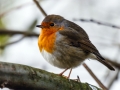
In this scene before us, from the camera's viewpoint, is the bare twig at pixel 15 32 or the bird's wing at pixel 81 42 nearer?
the bird's wing at pixel 81 42

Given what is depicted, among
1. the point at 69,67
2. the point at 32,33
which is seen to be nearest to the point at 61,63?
the point at 69,67

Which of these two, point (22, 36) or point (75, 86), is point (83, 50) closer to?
point (22, 36)

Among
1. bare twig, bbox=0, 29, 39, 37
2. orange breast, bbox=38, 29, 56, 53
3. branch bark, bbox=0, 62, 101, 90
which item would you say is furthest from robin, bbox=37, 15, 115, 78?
branch bark, bbox=0, 62, 101, 90

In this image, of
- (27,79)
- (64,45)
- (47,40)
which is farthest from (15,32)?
(27,79)

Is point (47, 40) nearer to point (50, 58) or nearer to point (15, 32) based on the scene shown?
point (50, 58)

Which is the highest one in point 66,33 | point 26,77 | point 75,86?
point 66,33

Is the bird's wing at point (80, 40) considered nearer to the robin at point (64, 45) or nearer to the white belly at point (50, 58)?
the robin at point (64, 45)

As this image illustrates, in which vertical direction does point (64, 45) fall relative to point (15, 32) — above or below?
below

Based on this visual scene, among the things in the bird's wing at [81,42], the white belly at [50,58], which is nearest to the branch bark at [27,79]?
the white belly at [50,58]
